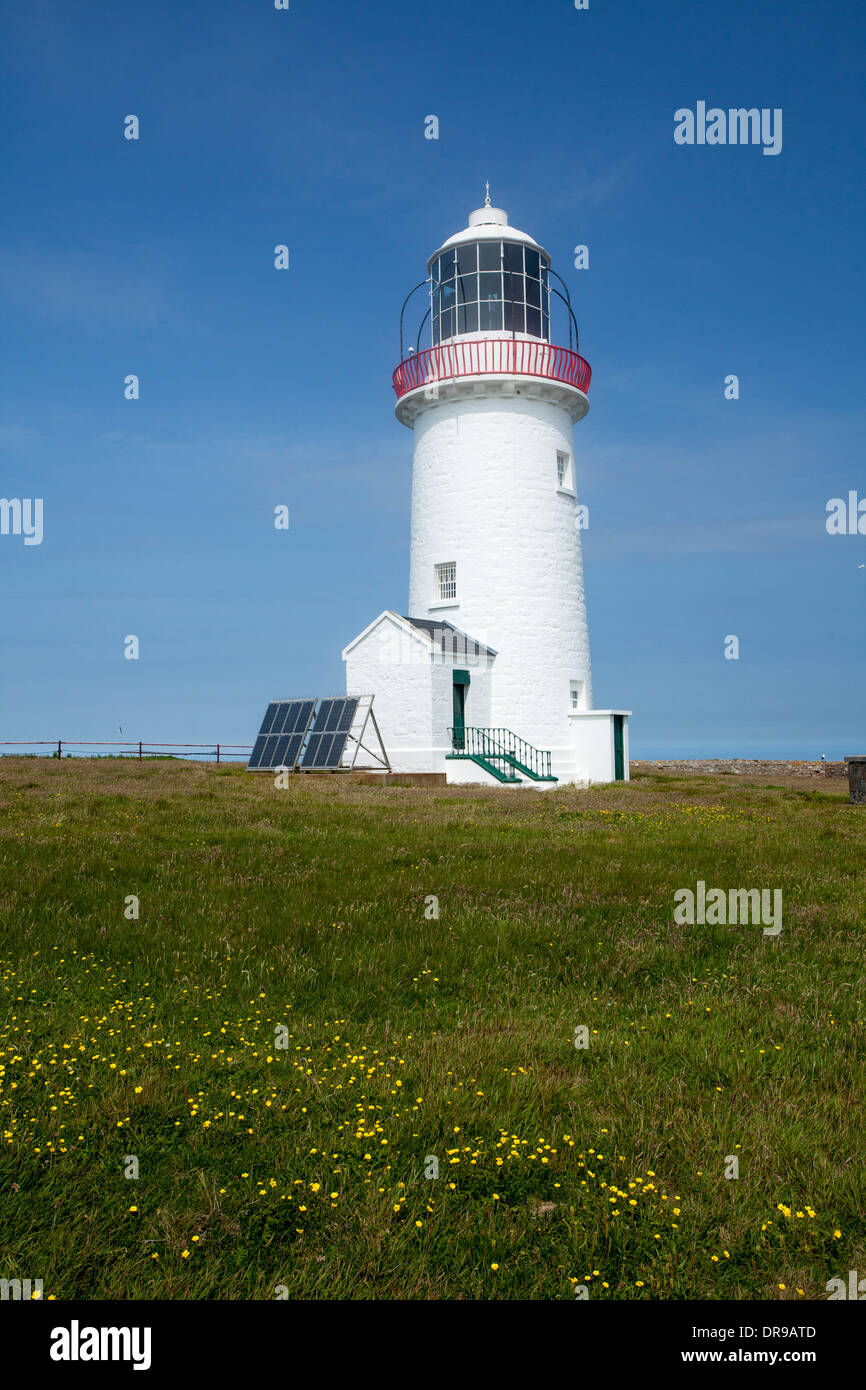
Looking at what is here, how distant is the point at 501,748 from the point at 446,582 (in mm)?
6806

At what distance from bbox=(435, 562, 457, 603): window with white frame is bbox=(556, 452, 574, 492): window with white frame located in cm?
540

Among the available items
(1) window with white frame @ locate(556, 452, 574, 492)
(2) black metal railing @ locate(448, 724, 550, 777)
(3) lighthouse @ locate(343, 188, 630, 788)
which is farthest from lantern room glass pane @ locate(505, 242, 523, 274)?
(2) black metal railing @ locate(448, 724, 550, 777)

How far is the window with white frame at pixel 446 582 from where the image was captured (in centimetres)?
3462

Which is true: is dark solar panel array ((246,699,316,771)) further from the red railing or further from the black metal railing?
the red railing

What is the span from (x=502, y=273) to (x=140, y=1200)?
35.2m

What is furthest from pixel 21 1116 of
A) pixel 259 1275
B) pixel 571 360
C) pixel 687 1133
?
pixel 571 360

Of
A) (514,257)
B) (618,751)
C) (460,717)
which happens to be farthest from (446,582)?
(514,257)

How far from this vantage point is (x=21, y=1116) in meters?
4.85

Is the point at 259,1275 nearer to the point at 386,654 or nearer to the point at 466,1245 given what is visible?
the point at 466,1245

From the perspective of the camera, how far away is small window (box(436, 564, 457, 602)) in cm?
3466

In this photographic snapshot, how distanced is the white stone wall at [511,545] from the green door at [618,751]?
178 cm

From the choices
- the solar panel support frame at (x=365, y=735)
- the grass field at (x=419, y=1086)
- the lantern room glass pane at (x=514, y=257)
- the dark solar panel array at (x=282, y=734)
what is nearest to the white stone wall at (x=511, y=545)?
the solar panel support frame at (x=365, y=735)

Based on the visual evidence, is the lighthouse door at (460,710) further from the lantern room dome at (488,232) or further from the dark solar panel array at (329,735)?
the lantern room dome at (488,232)
